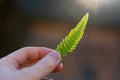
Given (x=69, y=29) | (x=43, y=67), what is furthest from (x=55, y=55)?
(x=69, y=29)

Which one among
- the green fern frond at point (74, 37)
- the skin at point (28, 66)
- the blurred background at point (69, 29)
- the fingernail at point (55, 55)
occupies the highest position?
the green fern frond at point (74, 37)

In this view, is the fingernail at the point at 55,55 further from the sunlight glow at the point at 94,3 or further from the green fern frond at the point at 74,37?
the sunlight glow at the point at 94,3

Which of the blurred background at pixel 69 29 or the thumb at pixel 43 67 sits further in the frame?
the blurred background at pixel 69 29

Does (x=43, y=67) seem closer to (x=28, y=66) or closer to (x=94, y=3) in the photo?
(x=28, y=66)

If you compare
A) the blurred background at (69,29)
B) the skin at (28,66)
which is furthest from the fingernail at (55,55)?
the blurred background at (69,29)

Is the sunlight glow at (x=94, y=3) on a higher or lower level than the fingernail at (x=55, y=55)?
lower

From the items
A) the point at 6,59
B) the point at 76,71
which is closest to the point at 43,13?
the point at 76,71

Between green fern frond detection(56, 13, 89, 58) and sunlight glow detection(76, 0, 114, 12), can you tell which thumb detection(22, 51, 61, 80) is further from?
sunlight glow detection(76, 0, 114, 12)
